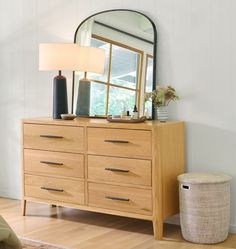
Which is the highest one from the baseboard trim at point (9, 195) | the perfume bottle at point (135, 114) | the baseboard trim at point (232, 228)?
the perfume bottle at point (135, 114)

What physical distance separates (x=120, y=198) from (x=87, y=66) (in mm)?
1131

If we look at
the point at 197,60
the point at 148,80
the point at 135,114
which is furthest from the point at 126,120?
the point at 197,60

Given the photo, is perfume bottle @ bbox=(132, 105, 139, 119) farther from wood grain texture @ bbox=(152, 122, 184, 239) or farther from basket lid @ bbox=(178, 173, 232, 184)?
basket lid @ bbox=(178, 173, 232, 184)

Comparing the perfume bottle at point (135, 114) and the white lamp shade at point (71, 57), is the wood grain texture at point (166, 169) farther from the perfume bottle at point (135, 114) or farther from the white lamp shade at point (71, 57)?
the white lamp shade at point (71, 57)

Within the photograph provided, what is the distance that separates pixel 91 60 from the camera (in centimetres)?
426

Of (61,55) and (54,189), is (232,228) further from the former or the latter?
(61,55)

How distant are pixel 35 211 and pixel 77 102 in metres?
0.98

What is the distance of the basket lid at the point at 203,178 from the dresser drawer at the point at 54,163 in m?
0.80

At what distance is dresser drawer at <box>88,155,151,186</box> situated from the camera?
3670 millimetres

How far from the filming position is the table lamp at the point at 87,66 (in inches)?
167

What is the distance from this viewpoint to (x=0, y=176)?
5078mm

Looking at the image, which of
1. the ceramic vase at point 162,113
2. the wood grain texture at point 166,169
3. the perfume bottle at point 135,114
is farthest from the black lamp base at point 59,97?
the wood grain texture at point 166,169

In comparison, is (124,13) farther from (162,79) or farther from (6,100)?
(6,100)

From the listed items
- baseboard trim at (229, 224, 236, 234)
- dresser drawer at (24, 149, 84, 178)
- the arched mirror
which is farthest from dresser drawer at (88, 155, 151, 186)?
baseboard trim at (229, 224, 236, 234)
